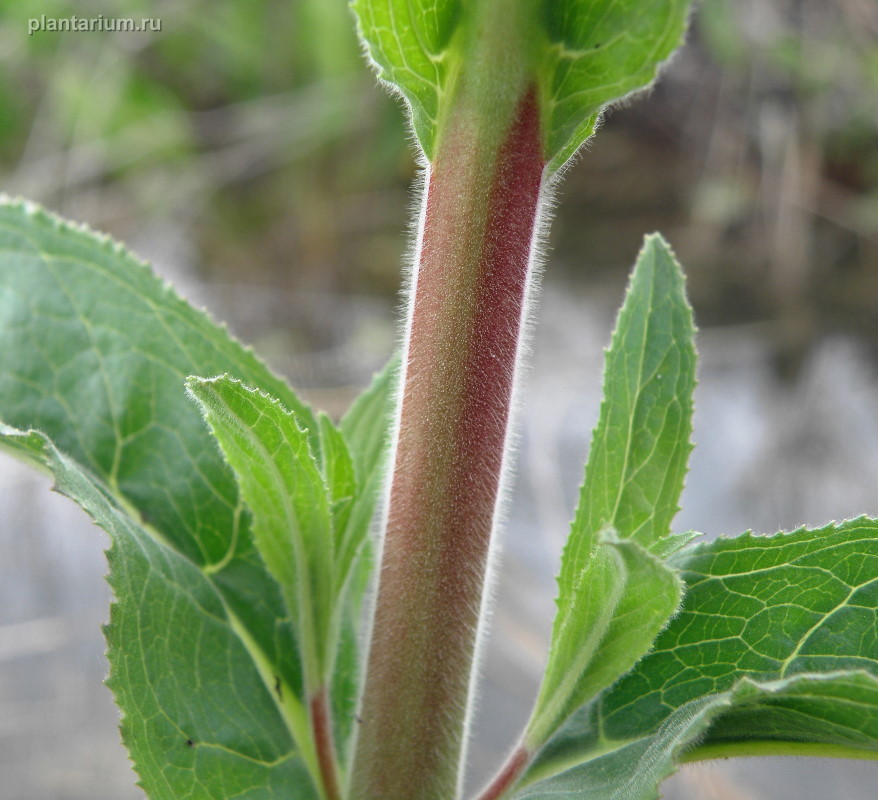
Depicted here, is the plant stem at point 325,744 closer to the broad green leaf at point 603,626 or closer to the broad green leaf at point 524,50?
the broad green leaf at point 603,626

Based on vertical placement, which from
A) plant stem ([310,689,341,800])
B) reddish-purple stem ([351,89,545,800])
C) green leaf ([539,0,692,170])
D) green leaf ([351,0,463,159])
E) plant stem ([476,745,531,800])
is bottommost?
plant stem ([476,745,531,800])

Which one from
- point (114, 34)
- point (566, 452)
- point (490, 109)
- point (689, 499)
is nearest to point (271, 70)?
point (114, 34)

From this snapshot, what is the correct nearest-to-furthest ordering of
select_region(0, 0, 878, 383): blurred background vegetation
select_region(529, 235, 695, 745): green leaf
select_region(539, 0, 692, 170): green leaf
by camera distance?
select_region(539, 0, 692, 170): green leaf < select_region(529, 235, 695, 745): green leaf < select_region(0, 0, 878, 383): blurred background vegetation

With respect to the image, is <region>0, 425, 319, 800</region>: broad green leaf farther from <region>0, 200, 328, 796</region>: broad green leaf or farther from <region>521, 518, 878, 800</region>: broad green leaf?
<region>521, 518, 878, 800</region>: broad green leaf

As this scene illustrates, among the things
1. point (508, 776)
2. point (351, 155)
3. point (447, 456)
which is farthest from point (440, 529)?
point (351, 155)

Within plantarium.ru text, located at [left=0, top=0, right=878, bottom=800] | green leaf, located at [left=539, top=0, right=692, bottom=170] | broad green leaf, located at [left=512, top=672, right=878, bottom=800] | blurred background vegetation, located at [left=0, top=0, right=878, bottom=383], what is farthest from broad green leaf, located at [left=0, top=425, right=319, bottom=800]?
blurred background vegetation, located at [left=0, top=0, right=878, bottom=383]

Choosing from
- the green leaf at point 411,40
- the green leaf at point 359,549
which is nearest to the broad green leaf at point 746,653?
the green leaf at point 359,549

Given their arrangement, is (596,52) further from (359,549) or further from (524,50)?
(359,549)
